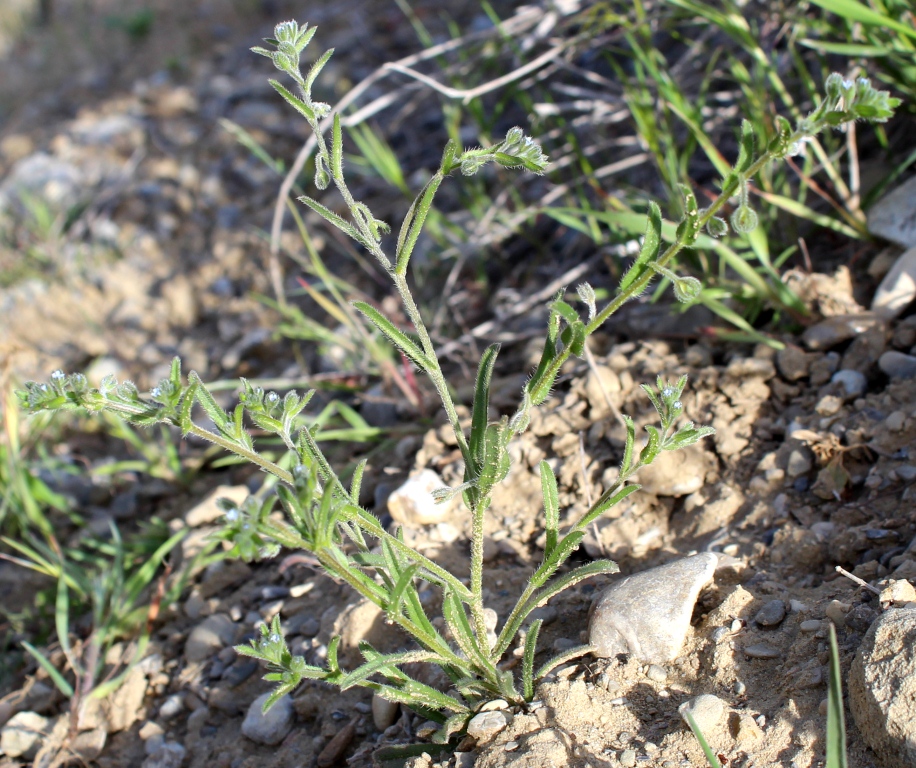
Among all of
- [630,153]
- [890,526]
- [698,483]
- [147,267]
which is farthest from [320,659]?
[147,267]

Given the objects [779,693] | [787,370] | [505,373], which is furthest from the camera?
[505,373]

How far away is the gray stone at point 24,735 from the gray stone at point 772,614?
197 cm

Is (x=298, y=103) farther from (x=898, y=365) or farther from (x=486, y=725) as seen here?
(x=898, y=365)

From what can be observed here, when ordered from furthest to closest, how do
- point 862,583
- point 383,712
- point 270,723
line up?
point 270,723 < point 383,712 < point 862,583

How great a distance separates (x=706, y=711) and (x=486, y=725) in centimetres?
44

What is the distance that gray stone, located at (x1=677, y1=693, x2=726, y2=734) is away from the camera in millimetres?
1549

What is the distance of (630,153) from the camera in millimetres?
3541

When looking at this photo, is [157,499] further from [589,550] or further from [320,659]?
[589,550]

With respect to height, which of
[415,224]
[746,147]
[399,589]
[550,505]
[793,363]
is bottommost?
[793,363]

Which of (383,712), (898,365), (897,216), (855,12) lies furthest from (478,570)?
(855,12)

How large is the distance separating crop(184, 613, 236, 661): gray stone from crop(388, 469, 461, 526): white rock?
0.59m

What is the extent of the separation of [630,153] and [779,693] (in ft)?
8.33

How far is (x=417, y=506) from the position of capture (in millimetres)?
2318

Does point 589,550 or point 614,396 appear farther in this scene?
point 614,396
